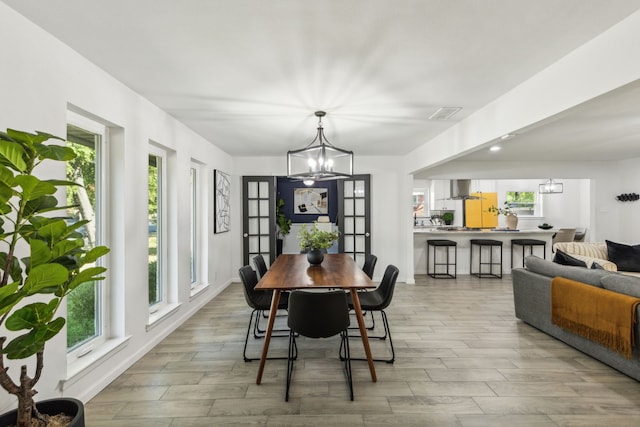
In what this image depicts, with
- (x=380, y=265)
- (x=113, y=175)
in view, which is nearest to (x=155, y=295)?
(x=113, y=175)

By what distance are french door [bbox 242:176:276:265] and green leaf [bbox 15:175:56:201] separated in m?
4.84

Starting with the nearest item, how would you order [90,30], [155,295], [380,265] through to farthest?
[90,30], [155,295], [380,265]

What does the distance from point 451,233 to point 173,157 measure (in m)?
5.28

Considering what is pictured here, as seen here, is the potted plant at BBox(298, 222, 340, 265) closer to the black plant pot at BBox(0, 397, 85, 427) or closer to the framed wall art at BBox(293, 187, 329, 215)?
the black plant pot at BBox(0, 397, 85, 427)

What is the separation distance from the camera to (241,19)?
5.73 ft

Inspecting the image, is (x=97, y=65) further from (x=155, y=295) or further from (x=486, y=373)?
(x=486, y=373)

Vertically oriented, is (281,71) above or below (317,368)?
above

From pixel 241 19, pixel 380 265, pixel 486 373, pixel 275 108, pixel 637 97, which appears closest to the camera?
pixel 241 19

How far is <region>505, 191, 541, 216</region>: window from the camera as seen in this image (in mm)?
10102

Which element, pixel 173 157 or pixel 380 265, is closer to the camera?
pixel 173 157

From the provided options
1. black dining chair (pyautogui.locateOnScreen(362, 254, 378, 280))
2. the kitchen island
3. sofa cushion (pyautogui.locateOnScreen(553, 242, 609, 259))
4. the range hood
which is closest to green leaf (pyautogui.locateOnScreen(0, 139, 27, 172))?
black dining chair (pyautogui.locateOnScreen(362, 254, 378, 280))

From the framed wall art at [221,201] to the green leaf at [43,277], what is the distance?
3847 mm

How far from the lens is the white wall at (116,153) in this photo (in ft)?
5.69

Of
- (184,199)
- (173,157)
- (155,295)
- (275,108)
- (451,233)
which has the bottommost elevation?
(155,295)
